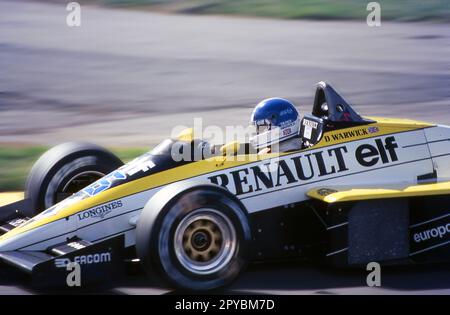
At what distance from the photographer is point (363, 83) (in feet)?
51.3

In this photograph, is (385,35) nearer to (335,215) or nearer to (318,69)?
(318,69)

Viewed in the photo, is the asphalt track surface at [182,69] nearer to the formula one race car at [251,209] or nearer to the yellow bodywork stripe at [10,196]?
the yellow bodywork stripe at [10,196]

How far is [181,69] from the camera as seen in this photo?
Answer: 16891 millimetres

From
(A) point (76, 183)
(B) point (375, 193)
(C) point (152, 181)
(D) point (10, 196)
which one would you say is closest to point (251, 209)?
(C) point (152, 181)

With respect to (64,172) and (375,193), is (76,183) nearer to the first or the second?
(64,172)

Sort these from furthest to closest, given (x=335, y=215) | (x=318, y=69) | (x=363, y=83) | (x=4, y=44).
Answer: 1. (x=4, y=44)
2. (x=318, y=69)
3. (x=363, y=83)
4. (x=335, y=215)

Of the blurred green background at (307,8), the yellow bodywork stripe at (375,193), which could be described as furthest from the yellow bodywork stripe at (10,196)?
the blurred green background at (307,8)

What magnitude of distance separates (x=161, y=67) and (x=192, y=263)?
11316 mm

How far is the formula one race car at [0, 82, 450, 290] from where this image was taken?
5934mm

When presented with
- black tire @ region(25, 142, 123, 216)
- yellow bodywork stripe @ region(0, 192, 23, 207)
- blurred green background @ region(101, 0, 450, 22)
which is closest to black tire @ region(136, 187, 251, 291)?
black tire @ region(25, 142, 123, 216)

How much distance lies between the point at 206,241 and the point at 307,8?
16.7 metres

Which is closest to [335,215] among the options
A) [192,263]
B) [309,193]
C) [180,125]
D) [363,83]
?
[309,193]

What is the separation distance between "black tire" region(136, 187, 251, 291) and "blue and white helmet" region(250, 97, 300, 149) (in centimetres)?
85
